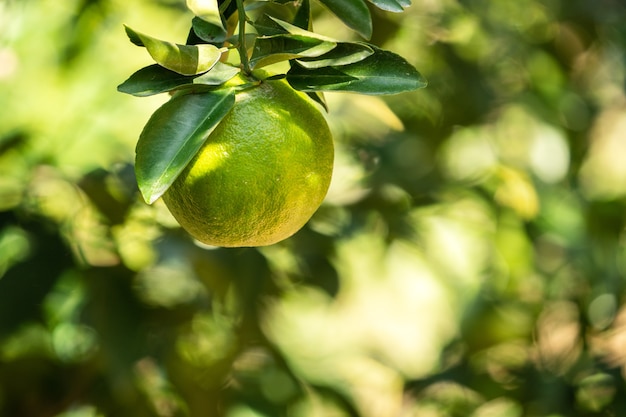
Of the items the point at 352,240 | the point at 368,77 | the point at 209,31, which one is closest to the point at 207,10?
the point at 209,31

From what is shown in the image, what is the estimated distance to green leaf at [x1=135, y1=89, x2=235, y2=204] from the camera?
1.45 feet

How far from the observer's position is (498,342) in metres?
1.47

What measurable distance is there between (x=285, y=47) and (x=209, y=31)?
0.22 ft

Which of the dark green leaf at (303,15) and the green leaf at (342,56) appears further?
the dark green leaf at (303,15)

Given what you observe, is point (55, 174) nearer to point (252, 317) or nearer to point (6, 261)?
point (6, 261)

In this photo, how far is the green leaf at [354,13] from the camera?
1.75ft

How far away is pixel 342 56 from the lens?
0.49 metres

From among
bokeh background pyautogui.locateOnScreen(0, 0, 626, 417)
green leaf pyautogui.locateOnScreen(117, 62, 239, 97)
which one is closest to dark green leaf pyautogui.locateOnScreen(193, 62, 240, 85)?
green leaf pyautogui.locateOnScreen(117, 62, 239, 97)

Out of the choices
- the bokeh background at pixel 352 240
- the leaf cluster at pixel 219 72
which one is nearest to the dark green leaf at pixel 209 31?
the leaf cluster at pixel 219 72

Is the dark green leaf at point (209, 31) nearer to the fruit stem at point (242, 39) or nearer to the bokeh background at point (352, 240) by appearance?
the fruit stem at point (242, 39)

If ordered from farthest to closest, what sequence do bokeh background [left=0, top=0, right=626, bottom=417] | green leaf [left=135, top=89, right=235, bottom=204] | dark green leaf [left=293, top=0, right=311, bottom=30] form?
bokeh background [left=0, top=0, right=626, bottom=417] → dark green leaf [left=293, top=0, right=311, bottom=30] → green leaf [left=135, top=89, right=235, bottom=204]

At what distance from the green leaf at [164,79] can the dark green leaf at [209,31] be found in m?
0.03

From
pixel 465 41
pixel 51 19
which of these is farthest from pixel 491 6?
pixel 51 19

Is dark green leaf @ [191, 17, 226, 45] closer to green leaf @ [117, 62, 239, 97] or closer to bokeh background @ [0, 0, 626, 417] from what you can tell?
green leaf @ [117, 62, 239, 97]
